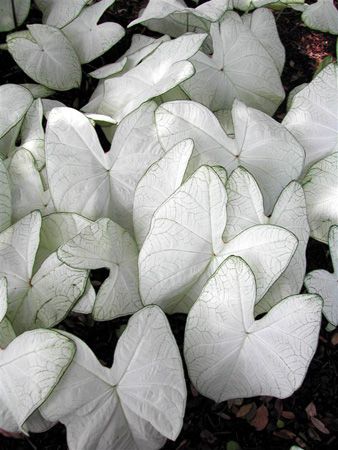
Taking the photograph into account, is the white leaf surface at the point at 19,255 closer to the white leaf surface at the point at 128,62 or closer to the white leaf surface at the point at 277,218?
the white leaf surface at the point at 277,218

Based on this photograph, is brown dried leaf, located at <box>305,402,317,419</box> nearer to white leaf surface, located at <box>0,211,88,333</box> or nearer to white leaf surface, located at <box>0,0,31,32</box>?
white leaf surface, located at <box>0,211,88,333</box>

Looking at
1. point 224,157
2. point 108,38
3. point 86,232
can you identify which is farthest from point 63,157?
point 108,38

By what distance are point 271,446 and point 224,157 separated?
509 mm

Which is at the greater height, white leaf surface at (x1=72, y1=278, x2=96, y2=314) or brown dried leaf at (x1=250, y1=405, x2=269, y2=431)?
white leaf surface at (x1=72, y1=278, x2=96, y2=314)

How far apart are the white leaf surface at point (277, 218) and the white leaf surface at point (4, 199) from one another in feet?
1.22

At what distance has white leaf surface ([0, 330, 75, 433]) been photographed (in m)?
0.76

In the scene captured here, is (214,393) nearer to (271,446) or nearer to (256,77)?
(271,446)

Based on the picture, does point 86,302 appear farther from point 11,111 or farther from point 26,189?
point 11,111

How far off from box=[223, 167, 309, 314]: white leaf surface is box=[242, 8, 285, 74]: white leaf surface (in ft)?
1.59

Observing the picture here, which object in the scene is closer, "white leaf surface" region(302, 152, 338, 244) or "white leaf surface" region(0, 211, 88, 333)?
"white leaf surface" region(0, 211, 88, 333)

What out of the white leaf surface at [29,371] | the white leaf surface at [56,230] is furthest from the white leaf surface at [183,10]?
the white leaf surface at [29,371]

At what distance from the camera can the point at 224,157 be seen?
102cm

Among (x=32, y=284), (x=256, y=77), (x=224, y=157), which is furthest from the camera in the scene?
(x=256, y=77)

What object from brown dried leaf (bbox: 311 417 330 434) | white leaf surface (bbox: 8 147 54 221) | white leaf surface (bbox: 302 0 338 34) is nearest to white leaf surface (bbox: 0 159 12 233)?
white leaf surface (bbox: 8 147 54 221)
